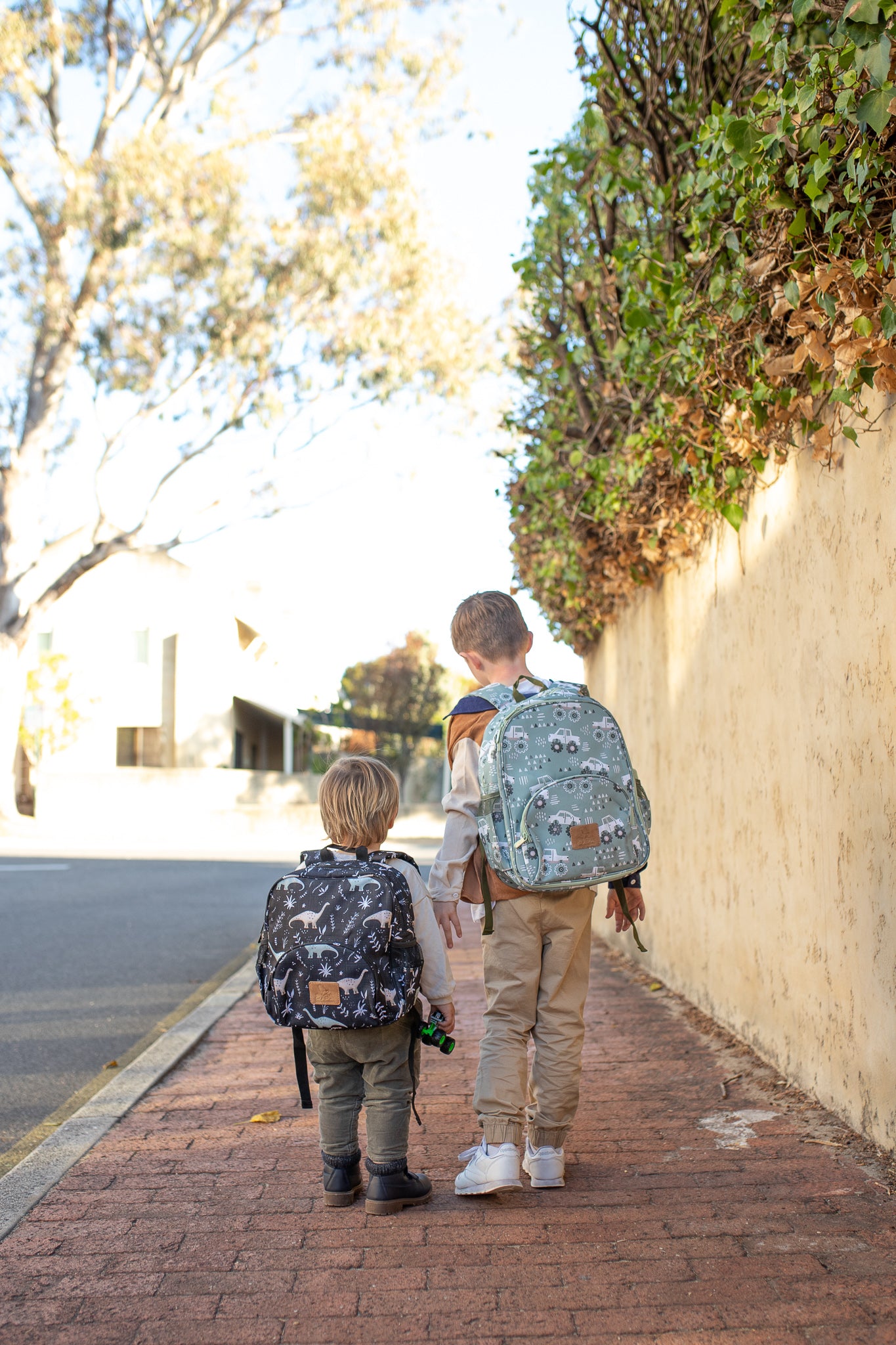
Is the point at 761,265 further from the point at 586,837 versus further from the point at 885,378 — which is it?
the point at 586,837

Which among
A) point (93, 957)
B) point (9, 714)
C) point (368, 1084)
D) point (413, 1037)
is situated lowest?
point (93, 957)

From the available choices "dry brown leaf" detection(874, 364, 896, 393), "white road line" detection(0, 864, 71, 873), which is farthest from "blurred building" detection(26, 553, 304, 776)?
"dry brown leaf" detection(874, 364, 896, 393)

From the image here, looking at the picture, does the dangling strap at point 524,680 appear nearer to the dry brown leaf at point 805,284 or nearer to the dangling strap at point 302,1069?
the dangling strap at point 302,1069

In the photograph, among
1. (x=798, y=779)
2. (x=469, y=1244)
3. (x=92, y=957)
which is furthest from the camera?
(x=92, y=957)

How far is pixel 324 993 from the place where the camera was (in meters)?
3.19

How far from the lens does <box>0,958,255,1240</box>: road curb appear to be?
3.49 meters

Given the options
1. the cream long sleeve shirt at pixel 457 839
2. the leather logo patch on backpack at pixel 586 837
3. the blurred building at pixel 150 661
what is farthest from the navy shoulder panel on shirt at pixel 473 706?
the blurred building at pixel 150 661

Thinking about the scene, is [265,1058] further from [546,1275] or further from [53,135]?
[53,135]

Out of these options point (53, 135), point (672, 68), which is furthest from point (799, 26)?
point (53, 135)

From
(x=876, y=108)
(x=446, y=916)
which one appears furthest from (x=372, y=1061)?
(x=876, y=108)

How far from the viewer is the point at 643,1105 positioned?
14.0 ft

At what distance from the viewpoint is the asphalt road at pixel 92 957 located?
5.49m

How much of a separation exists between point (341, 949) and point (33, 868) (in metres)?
13.0

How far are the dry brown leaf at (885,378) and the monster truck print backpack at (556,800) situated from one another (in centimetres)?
115
